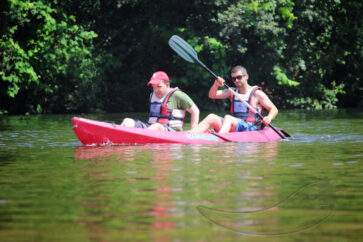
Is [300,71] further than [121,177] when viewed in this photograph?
Yes

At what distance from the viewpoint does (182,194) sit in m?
6.02

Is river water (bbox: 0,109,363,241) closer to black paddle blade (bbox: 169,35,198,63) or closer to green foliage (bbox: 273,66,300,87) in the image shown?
black paddle blade (bbox: 169,35,198,63)

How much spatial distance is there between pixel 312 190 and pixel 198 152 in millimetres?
3752

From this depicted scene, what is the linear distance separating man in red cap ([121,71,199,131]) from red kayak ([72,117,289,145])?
285mm

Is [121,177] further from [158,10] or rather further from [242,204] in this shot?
[158,10]

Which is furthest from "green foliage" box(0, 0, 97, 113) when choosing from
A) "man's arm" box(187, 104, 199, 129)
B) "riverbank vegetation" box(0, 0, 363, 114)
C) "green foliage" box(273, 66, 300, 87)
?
"man's arm" box(187, 104, 199, 129)

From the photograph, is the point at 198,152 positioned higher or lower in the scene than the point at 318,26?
lower

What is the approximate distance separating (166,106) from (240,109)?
4.47 ft

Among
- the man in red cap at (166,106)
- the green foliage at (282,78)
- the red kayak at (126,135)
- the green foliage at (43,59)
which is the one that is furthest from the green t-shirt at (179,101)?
the green foliage at (282,78)

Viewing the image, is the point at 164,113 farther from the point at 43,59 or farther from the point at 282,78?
the point at 282,78

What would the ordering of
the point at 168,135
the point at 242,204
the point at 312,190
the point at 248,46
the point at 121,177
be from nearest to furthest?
the point at 242,204 → the point at 312,190 → the point at 121,177 → the point at 168,135 → the point at 248,46

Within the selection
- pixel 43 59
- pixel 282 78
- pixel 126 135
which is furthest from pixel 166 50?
pixel 126 135

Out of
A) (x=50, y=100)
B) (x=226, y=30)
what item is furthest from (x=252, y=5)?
(x=50, y=100)

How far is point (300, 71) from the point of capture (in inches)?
1220
